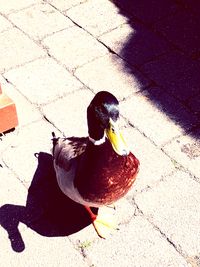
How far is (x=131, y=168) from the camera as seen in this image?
300 centimetres

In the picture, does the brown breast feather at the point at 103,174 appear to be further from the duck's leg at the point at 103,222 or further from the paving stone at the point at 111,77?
the paving stone at the point at 111,77

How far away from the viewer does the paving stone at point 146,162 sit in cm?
359

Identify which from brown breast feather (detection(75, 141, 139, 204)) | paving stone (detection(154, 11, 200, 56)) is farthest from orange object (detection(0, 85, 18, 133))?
paving stone (detection(154, 11, 200, 56))

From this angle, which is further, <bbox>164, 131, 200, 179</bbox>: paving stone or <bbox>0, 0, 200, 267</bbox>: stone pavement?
<bbox>164, 131, 200, 179</bbox>: paving stone

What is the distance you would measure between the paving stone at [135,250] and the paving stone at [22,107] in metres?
1.28

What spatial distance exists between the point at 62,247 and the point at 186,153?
1212 mm

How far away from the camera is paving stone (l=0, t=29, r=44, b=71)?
15.0ft

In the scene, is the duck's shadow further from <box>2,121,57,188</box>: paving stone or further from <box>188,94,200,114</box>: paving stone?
<box>188,94,200,114</box>: paving stone

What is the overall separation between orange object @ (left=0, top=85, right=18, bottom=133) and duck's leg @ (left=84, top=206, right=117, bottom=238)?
0.95 meters

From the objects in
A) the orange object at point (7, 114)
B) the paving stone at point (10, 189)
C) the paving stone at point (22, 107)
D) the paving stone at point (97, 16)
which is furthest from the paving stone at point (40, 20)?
the paving stone at point (10, 189)

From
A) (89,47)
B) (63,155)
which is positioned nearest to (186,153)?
(63,155)

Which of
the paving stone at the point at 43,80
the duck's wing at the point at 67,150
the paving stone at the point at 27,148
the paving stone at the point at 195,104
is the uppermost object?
the duck's wing at the point at 67,150

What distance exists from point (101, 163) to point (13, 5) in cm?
292

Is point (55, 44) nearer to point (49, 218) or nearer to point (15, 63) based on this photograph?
point (15, 63)
